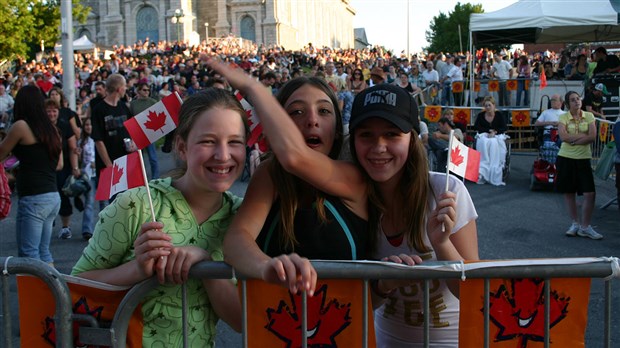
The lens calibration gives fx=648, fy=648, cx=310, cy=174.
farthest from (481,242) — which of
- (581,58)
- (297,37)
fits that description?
(297,37)

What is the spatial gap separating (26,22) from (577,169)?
34.9m

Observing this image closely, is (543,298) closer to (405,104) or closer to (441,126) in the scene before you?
(405,104)

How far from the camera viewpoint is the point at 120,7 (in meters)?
69.7

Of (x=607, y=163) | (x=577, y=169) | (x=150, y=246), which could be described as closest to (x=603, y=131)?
(x=607, y=163)

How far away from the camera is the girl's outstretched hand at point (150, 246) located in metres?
2.21

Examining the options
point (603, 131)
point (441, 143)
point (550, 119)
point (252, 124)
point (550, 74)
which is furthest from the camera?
point (550, 74)

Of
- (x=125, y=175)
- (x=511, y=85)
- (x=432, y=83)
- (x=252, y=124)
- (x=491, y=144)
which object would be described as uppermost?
(x=432, y=83)

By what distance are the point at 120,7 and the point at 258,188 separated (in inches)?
2852

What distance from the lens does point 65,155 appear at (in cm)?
845

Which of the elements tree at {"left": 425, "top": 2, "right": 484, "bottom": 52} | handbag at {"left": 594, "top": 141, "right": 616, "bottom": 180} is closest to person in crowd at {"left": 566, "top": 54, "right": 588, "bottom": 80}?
handbag at {"left": 594, "top": 141, "right": 616, "bottom": 180}

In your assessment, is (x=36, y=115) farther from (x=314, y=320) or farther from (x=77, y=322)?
→ (x=314, y=320)

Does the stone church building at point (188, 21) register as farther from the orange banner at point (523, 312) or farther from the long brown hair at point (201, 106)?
the orange banner at point (523, 312)

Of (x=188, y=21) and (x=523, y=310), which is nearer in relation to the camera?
(x=523, y=310)

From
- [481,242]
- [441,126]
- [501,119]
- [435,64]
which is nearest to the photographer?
[481,242]
